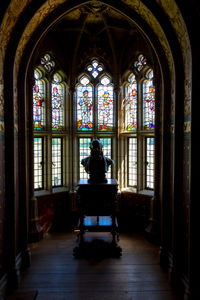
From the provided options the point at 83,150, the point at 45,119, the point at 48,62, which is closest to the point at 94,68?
the point at 48,62

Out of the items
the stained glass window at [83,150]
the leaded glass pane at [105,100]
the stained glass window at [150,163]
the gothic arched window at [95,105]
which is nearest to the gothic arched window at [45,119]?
the gothic arched window at [95,105]

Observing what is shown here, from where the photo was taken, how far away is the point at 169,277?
5.16 meters

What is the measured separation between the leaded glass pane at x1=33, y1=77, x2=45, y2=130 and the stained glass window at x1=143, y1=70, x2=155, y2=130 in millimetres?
3197

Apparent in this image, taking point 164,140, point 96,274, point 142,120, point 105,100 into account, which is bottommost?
point 96,274

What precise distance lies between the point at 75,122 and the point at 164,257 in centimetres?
489

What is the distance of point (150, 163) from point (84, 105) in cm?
290

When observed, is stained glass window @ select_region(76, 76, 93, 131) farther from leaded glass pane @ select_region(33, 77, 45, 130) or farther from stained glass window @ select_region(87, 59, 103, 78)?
leaded glass pane @ select_region(33, 77, 45, 130)

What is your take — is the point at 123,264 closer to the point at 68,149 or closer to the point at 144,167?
the point at 144,167

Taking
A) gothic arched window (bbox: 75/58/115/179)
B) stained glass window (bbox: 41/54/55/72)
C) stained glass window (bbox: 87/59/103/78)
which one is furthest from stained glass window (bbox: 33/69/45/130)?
stained glass window (bbox: 87/59/103/78)

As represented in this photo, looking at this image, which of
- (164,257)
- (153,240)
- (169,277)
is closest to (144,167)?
(153,240)

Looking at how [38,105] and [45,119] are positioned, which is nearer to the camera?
[38,105]

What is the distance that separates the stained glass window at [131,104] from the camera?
8.23 metres

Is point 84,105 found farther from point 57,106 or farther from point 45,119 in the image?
point 45,119

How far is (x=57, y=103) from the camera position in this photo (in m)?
8.33
